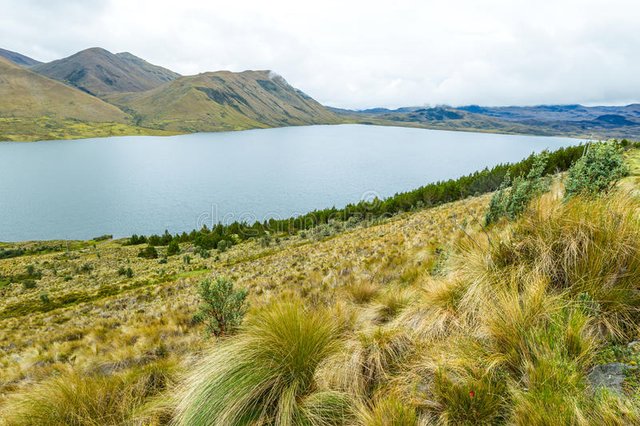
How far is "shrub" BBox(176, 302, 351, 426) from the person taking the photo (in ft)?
9.21

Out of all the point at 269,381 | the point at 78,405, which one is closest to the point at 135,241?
the point at 78,405

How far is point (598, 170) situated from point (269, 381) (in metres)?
7.59

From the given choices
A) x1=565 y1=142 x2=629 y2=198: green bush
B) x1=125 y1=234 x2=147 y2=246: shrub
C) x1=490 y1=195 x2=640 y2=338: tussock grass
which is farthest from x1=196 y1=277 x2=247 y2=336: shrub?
x1=125 y1=234 x2=147 y2=246: shrub

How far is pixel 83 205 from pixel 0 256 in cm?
4641

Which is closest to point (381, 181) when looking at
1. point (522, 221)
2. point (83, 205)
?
point (83, 205)

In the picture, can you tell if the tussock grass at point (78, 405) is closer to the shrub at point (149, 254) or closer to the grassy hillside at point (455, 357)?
the grassy hillside at point (455, 357)

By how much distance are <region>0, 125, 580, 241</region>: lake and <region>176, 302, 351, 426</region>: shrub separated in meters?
81.1

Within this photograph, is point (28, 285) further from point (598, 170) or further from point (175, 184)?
point (175, 184)

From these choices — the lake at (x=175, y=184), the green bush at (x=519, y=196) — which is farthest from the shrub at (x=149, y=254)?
the green bush at (x=519, y=196)

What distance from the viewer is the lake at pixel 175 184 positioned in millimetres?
85312

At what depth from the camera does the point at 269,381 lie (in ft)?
9.80

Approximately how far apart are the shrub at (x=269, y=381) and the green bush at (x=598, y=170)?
593 cm

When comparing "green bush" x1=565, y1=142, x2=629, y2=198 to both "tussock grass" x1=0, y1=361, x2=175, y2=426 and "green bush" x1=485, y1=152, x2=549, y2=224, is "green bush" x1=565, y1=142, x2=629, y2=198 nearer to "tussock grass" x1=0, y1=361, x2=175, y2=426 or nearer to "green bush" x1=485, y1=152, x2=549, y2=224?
"green bush" x1=485, y1=152, x2=549, y2=224

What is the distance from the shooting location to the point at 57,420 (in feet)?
10.8
